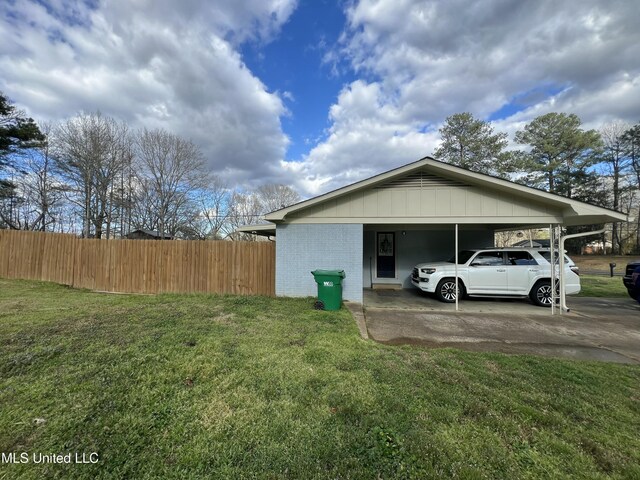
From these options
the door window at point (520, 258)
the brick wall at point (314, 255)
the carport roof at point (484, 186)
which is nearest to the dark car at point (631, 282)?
the carport roof at point (484, 186)

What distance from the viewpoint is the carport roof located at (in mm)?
6422

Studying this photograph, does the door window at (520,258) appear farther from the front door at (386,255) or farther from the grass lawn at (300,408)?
the grass lawn at (300,408)

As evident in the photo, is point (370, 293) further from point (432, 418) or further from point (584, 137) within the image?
point (584, 137)

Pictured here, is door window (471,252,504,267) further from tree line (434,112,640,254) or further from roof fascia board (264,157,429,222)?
tree line (434,112,640,254)

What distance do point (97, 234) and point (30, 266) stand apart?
14.1 meters

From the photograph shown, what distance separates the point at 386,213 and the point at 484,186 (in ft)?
8.71

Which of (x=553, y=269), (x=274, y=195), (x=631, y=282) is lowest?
(x=631, y=282)

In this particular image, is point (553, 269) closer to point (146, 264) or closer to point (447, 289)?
point (447, 289)

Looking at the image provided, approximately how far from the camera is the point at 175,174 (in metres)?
25.4

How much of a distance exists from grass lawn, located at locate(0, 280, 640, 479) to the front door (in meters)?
6.80

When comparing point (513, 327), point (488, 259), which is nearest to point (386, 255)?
point (488, 259)

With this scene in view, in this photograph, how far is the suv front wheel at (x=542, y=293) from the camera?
7.72 metres

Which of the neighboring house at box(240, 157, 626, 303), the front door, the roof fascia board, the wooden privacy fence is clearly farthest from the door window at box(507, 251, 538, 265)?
the wooden privacy fence

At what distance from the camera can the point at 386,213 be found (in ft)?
24.5
